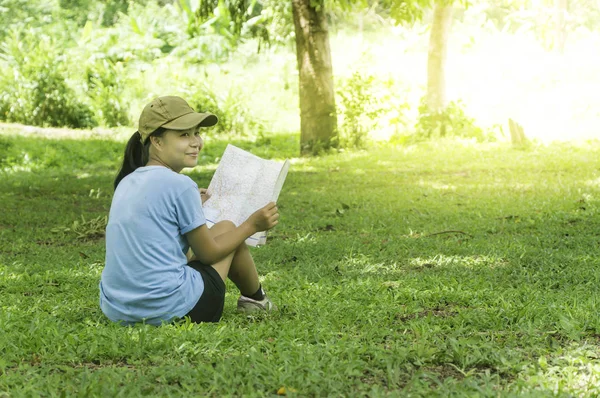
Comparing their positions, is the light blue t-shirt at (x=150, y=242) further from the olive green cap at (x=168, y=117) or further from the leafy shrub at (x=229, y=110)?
the leafy shrub at (x=229, y=110)

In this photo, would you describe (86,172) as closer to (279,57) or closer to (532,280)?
(532,280)

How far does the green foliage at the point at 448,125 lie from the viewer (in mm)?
16281

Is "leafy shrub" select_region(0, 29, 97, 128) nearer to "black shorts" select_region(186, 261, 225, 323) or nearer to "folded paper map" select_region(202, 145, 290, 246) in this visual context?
"folded paper map" select_region(202, 145, 290, 246)

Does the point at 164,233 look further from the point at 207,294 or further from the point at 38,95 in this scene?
the point at 38,95

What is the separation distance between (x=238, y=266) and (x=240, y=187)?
0.42 m

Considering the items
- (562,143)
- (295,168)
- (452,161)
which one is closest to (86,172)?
(295,168)

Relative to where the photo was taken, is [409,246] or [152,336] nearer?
[152,336]

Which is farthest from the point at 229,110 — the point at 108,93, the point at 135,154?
the point at 135,154

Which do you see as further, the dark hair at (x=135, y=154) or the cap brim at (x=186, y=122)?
the dark hair at (x=135, y=154)

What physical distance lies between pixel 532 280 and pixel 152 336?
2714 millimetres

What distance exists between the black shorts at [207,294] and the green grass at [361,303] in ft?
0.36

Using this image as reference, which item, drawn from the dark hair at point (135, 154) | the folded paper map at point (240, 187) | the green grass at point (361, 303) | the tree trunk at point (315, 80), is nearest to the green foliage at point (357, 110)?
the tree trunk at point (315, 80)

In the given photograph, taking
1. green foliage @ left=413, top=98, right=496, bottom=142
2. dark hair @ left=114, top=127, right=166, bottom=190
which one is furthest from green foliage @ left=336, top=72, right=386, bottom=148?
dark hair @ left=114, top=127, right=166, bottom=190

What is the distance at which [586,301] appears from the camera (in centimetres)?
479
